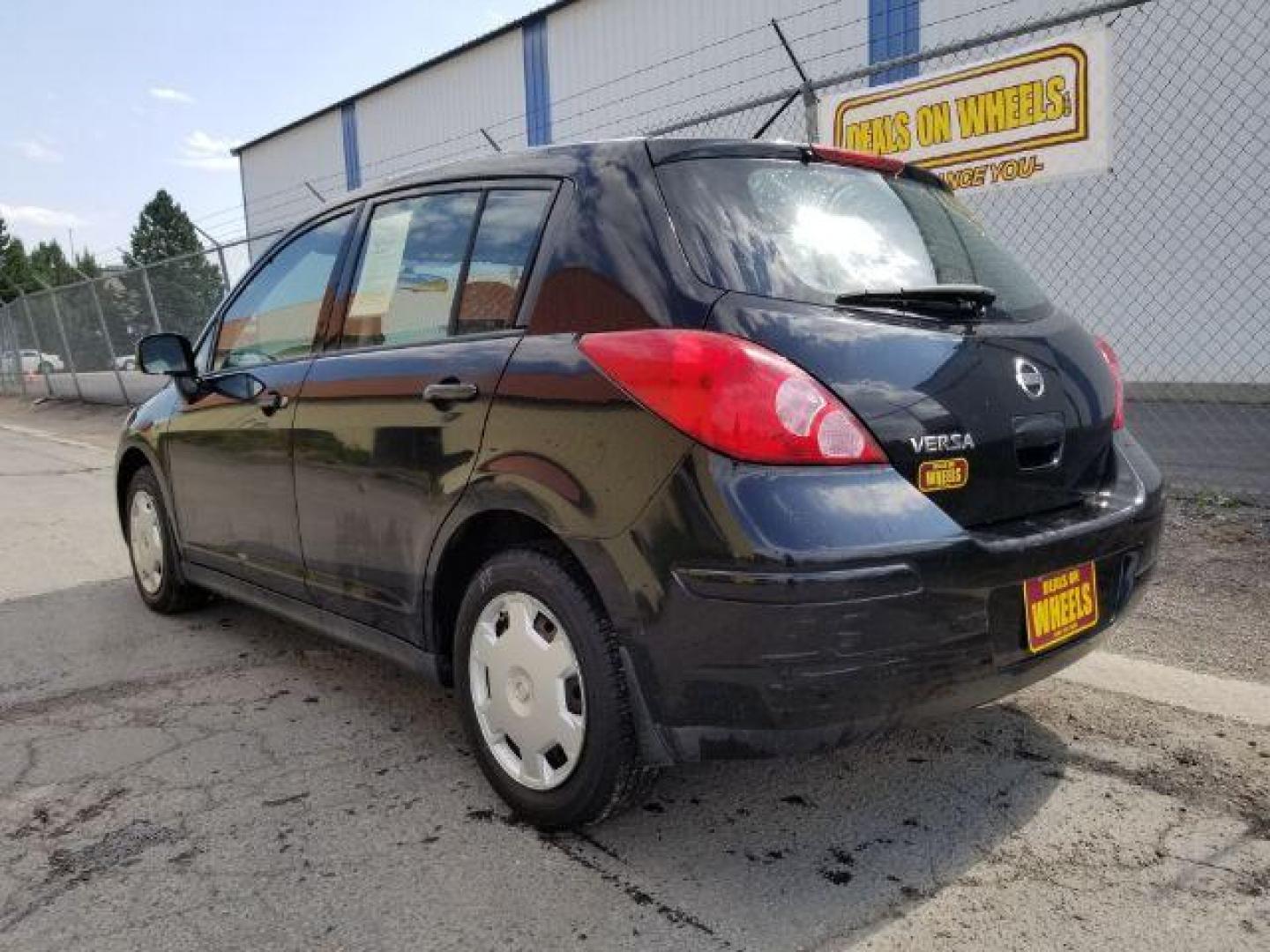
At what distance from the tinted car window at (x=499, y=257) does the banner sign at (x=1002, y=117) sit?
3.64 m

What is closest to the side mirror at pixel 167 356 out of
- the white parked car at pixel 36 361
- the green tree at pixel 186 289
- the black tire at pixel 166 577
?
the black tire at pixel 166 577

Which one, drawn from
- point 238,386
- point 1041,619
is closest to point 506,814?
point 1041,619

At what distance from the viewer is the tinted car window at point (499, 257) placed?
8.74 ft

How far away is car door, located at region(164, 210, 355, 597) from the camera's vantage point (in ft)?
11.4

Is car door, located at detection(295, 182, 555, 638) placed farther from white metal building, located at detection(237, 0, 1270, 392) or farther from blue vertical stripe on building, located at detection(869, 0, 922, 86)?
blue vertical stripe on building, located at detection(869, 0, 922, 86)

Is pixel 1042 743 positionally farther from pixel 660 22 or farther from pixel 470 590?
pixel 660 22

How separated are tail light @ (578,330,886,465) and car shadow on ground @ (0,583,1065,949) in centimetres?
98

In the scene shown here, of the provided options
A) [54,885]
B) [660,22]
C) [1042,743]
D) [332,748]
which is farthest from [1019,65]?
[660,22]

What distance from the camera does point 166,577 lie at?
4.59m

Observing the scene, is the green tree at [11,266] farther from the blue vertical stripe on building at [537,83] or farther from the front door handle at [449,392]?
the front door handle at [449,392]

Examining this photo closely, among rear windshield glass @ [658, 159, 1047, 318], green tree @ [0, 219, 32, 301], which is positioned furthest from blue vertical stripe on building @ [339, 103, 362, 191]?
green tree @ [0, 219, 32, 301]

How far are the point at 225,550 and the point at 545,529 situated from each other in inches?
77.1

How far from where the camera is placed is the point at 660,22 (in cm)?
1655

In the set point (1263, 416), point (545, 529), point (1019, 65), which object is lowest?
point (1263, 416)
